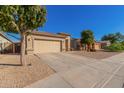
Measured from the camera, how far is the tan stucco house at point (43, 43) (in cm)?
2012

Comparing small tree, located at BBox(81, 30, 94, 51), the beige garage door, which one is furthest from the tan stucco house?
small tree, located at BBox(81, 30, 94, 51)

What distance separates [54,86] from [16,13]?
18.0ft

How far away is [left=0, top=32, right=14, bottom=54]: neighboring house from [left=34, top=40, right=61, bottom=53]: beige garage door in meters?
4.59

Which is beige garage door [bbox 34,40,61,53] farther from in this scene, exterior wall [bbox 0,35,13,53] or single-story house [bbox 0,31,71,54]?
exterior wall [bbox 0,35,13,53]

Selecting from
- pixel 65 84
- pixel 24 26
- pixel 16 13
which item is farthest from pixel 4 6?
pixel 65 84

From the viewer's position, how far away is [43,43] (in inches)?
887

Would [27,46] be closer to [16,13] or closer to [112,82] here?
[16,13]

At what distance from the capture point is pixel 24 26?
10859 mm

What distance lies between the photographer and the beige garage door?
70.2 ft

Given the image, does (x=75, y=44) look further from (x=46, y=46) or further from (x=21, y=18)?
(x=21, y=18)

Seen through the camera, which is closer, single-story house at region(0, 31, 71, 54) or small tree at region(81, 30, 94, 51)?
single-story house at region(0, 31, 71, 54)

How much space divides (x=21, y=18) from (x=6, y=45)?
14.8 m

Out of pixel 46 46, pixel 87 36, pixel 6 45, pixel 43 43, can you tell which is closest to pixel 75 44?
pixel 87 36

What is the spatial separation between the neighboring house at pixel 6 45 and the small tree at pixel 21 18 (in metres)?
13.3
